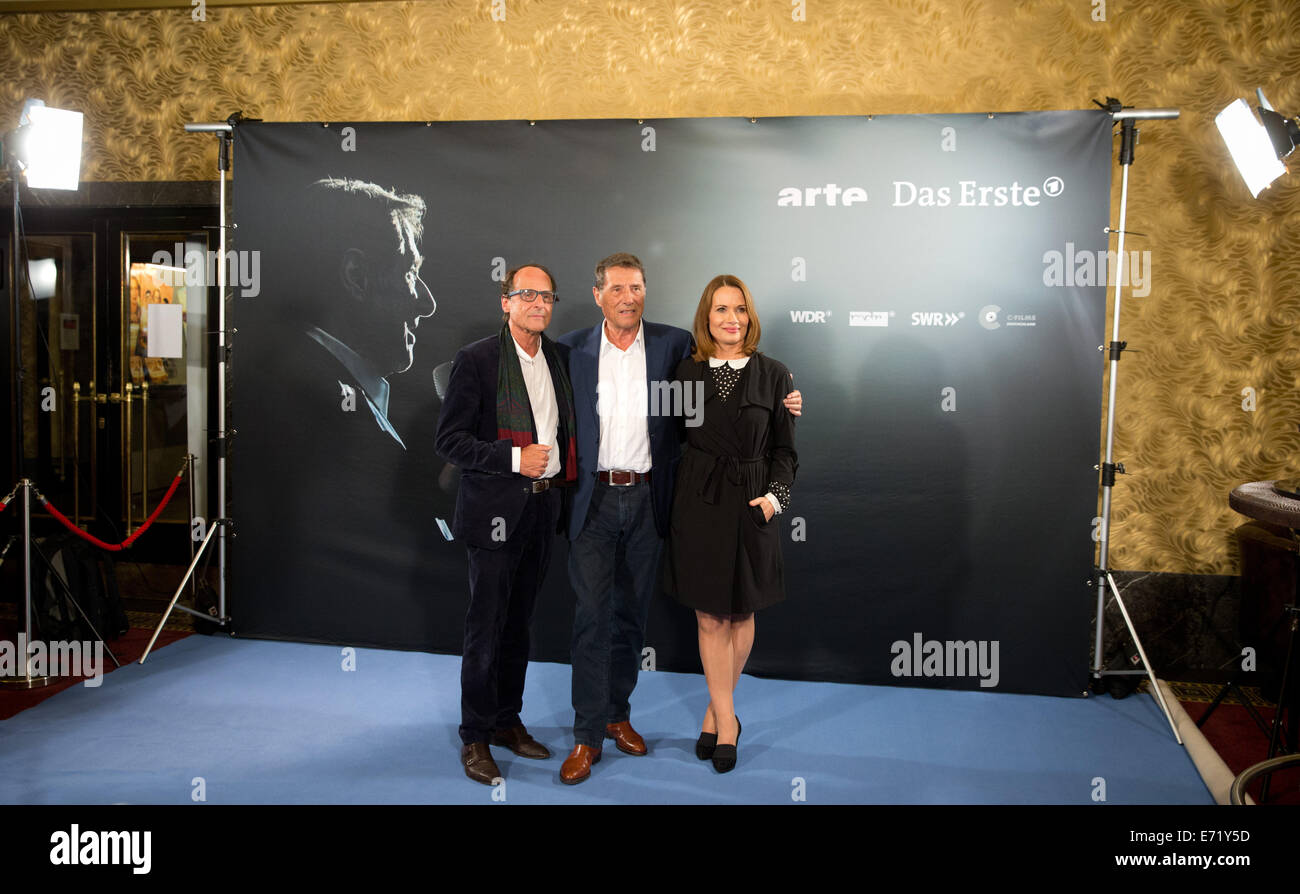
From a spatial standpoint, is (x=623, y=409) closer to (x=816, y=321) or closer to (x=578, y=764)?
(x=578, y=764)

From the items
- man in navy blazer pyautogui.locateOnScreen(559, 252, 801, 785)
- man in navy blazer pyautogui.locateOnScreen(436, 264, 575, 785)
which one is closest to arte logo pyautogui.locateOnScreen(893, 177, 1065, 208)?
man in navy blazer pyautogui.locateOnScreen(559, 252, 801, 785)

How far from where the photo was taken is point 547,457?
9.29ft

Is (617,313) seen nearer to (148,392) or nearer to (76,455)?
(148,392)

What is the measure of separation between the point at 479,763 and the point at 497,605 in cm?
51

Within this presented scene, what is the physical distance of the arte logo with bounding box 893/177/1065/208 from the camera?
12.3 feet

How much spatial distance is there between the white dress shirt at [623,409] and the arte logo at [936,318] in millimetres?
1436

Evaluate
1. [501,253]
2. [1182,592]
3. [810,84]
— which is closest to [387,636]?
[501,253]

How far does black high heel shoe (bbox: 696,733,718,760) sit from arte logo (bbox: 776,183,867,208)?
2185 mm

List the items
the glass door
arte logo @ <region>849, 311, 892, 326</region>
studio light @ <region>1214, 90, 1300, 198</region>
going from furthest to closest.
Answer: the glass door, arte logo @ <region>849, 311, 892, 326</region>, studio light @ <region>1214, 90, 1300, 198</region>

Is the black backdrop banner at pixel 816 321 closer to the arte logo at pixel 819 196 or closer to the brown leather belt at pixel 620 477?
the arte logo at pixel 819 196

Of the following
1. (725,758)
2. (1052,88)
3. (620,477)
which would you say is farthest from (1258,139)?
(725,758)

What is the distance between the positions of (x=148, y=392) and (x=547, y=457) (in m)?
3.18

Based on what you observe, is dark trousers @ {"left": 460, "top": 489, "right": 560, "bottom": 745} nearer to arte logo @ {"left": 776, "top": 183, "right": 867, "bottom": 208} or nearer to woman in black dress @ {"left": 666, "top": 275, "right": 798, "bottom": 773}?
woman in black dress @ {"left": 666, "top": 275, "right": 798, "bottom": 773}

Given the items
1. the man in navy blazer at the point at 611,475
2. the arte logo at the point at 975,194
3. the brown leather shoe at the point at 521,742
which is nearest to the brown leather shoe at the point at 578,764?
the man in navy blazer at the point at 611,475
